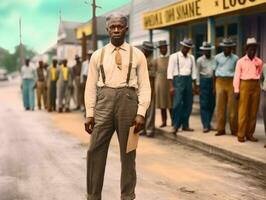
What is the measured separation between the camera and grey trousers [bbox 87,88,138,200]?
15.8 feet

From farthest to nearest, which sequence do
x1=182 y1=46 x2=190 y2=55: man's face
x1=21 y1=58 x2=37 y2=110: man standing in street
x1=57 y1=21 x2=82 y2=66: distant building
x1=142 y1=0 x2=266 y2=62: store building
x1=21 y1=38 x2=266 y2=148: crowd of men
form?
1. x1=57 y1=21 x2=82 y2=66: distant building
2. x1=21 y1=58 x2=37 y2=110: man standing in street
3. x1=142 y1=0 x2=266 y2=62: store building
4. x1=182 y1=46 x2=190 y2=55: man's face
5. x1=21 y1=38 x2=266 y2=148: crowd of men

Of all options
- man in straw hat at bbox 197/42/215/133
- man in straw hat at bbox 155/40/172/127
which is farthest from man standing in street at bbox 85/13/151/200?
man in straw hat at bbox 155/40/172/127

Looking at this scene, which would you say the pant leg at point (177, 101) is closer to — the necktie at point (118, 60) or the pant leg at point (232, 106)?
the pant leg at point (232, 106)

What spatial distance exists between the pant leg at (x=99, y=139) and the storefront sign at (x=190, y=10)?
219 inches

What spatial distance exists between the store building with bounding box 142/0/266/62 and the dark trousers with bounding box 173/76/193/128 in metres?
1.90

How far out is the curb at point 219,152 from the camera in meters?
7.57

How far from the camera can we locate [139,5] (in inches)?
922

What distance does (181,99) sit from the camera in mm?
10422

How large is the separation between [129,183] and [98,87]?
97cm

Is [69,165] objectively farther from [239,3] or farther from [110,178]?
[239,3]

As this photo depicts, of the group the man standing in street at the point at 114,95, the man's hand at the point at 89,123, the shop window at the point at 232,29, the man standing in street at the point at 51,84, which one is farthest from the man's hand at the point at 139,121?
the man standing in street at the point at 51,84

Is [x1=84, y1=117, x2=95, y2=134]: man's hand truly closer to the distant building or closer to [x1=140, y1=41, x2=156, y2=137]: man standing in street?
[x1=140, y1=41, x2=156, y2=137]: man standing in street

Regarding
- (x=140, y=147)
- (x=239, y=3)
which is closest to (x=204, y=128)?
(x=140, y=147)

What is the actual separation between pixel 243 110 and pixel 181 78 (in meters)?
1.66
